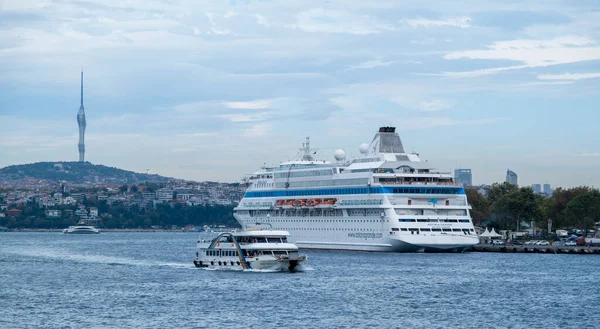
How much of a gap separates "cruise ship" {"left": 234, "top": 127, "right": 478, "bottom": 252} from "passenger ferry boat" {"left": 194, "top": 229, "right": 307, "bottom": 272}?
1587 centimetres

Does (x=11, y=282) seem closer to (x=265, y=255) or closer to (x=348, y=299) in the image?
(x=265, y=255)

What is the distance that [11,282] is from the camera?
56.8 meters

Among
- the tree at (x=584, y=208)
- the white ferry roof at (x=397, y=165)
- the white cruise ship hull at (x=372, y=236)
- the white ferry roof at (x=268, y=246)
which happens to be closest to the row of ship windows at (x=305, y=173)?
the white cruise ship hull at (x=372, y=236)

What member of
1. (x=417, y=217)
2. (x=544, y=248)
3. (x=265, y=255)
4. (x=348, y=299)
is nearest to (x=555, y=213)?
(x=544, y=248)

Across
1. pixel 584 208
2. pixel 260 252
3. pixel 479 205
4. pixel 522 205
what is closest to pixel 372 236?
pixel 260 252

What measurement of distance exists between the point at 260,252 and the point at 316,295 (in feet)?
36.8

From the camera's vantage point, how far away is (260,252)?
59062 millimetres

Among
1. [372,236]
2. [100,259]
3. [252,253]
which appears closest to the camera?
[252,253]

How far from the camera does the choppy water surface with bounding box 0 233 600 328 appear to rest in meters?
40.8

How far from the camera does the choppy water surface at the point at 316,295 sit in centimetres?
4075

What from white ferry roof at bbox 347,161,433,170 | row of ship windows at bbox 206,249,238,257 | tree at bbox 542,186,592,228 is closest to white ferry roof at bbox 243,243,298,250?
row of ship windows at bbox 206,249,238,257

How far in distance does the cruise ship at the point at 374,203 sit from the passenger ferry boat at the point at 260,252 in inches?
625

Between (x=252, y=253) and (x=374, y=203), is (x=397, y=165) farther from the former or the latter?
(x=252, y=253)

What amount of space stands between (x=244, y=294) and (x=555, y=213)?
242 feet
